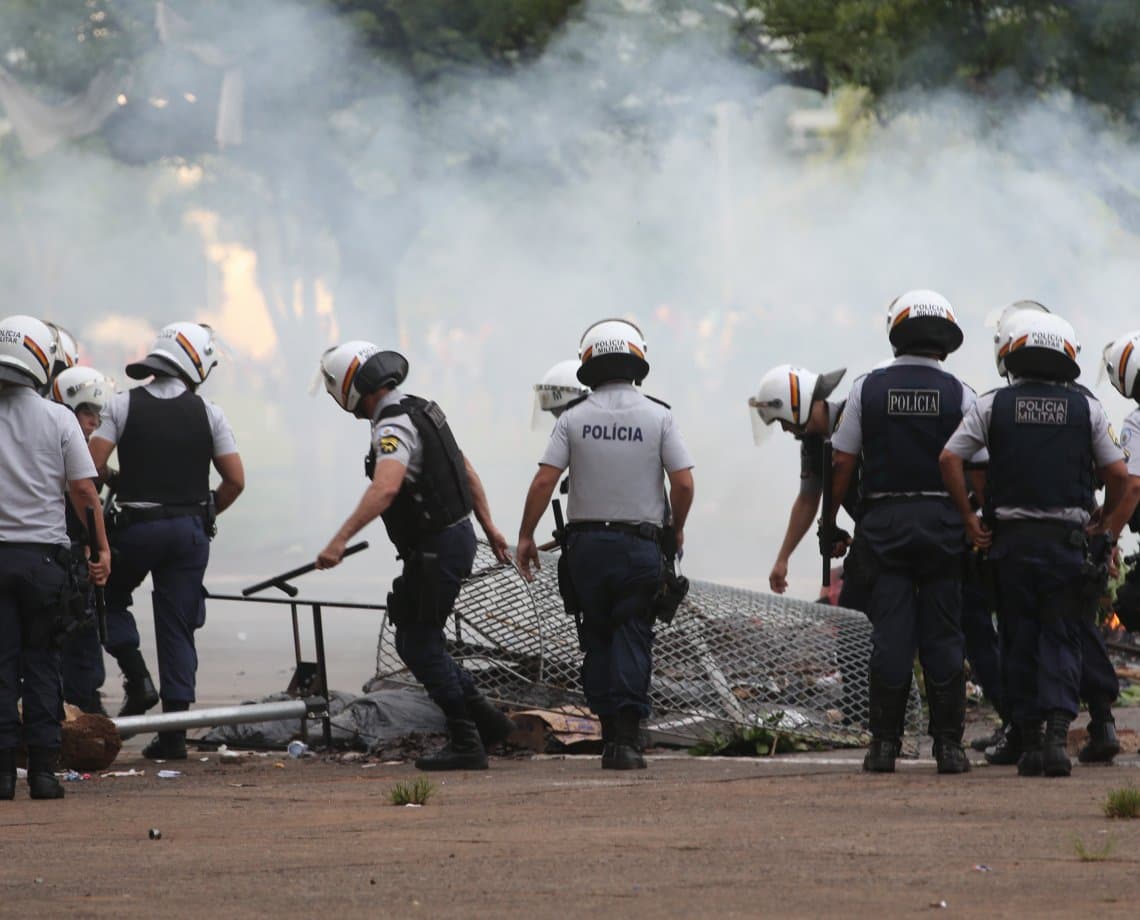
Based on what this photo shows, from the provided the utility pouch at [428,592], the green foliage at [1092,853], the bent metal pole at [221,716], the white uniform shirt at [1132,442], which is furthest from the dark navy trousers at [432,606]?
the green foliage at [1092,853]

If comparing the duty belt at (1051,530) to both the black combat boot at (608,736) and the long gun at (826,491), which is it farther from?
the black combat boot at (608,736)

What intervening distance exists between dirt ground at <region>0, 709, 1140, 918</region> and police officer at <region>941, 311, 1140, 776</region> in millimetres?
315

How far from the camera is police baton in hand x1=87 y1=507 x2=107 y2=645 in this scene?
21.4ft

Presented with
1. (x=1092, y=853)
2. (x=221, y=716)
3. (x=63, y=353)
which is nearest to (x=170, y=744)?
(x=221, y=716)

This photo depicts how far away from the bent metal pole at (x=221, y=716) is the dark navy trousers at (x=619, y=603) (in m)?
1.35

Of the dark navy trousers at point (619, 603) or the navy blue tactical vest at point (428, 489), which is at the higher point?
the navy blue tactical vest at point (428, 489)

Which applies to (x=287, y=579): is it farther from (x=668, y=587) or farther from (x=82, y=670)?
(x=668, y=587)

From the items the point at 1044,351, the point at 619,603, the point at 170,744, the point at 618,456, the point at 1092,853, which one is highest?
the point at 1044,351

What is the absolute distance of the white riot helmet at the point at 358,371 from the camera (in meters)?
7.17

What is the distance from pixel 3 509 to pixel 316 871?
7.60ft

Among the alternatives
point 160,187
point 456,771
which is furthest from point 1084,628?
point 160,187

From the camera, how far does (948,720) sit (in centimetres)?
648

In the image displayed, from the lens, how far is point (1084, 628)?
21.8 feet

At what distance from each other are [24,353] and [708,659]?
2.95 metres
